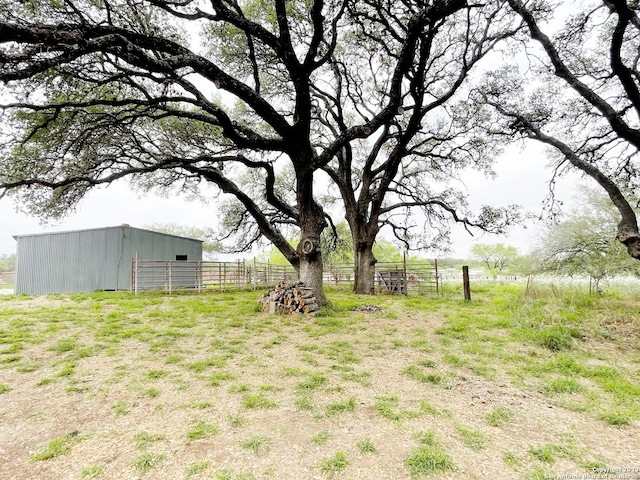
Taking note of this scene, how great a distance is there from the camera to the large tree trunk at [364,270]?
12352 mm

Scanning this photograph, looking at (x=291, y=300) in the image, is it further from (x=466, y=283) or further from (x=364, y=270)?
(x=466, y=283)

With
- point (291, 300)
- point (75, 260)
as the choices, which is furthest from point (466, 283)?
point (75, 260)

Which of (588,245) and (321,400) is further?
(588,245)

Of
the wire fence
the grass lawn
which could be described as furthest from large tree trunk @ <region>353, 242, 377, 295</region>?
the grass lawn

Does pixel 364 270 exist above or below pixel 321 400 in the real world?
above

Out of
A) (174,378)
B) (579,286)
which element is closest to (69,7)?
(174,378)

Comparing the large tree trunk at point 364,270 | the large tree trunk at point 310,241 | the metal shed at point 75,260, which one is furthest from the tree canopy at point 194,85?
the metal shed at point 75,260

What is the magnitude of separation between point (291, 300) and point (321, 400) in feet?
15.4

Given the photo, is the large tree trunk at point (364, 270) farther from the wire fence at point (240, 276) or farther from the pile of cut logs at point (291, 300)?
the pile of cut logs at point (291, 300)

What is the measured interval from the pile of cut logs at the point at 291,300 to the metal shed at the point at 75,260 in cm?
886

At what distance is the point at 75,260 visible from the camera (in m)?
12.9

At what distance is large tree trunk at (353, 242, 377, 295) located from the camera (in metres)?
12.4

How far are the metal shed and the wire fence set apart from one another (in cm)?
85

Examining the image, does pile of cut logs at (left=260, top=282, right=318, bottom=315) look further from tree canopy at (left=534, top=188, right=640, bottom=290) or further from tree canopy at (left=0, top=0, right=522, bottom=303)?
tree canopy at (left=534, top=188, right=640, bottom=290)
